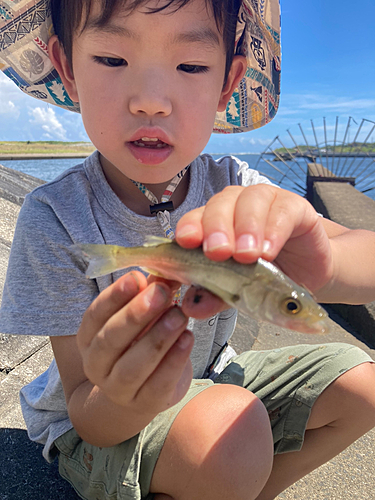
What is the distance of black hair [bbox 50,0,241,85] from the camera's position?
Answer: 187 cm

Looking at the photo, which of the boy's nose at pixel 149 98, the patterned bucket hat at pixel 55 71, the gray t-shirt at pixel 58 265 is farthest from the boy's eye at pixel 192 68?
the gray t-shirt at pixel 58 265

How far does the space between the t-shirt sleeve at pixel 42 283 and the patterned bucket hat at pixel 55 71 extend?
3.58ft

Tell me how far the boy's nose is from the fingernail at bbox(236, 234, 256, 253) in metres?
0.93

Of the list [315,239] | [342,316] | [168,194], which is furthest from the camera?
[342,316]

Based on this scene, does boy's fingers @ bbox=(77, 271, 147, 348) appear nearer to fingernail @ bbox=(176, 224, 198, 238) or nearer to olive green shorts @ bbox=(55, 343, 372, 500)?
fingernail @ bbox=(176, 224, 198, 238)

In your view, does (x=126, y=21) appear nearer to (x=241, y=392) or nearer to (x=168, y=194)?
(x=168, y=194)

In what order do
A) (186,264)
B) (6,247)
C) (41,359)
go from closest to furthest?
1. (186,264)
2. (41,359)
3. (6,247)

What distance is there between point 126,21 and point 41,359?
2.37 meters

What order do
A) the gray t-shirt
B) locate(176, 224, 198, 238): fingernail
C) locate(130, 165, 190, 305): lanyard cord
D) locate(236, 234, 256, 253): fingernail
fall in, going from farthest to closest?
locate(130, 165, 190, 305): lanyard cord, the gray t-shirt, locate(176, 224, 198, 238): fingernail, locate(236, 234, 256, 253): fingernail

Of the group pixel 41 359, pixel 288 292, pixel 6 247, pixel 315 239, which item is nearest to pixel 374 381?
pixel 315 239

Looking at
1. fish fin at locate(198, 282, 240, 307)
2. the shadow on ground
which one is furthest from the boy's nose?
the shadow on ground

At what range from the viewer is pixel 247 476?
1.82 metres

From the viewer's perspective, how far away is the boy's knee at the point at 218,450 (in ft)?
5.88

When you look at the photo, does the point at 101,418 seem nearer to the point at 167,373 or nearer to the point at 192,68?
the point at 167,373
